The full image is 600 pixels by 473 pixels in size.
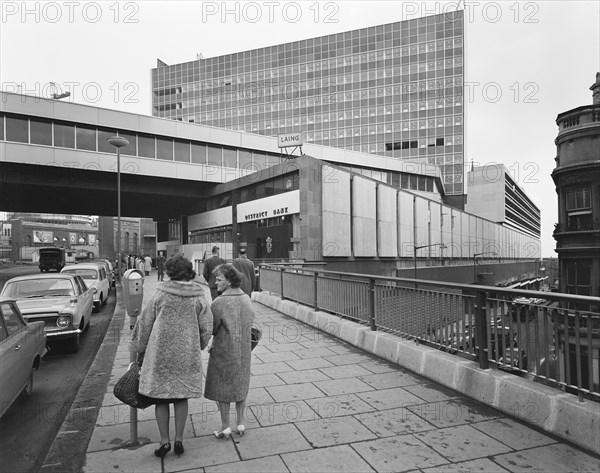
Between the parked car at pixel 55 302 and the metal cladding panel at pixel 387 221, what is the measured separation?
21348 millimetres

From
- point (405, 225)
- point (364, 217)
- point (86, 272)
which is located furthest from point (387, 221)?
point (86, 272)

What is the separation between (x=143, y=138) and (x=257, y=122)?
61.3m

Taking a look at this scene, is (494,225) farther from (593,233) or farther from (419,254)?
(593,233)

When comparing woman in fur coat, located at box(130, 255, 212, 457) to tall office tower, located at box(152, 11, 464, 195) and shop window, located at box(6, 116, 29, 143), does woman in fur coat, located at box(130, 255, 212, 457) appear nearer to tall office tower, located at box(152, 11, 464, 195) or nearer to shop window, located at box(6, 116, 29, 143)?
shop window, located at box(6, 116, 29, 143)

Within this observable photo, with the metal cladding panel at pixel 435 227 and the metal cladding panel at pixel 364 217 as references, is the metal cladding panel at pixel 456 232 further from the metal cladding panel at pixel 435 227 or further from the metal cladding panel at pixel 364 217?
the metal cladding panel at pixel 364 217

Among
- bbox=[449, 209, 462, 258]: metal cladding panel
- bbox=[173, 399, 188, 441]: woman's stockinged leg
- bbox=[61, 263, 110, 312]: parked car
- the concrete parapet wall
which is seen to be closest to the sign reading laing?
bbox=[61, 263, 110, 312]: parked car

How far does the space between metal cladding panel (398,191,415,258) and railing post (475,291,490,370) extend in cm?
2767

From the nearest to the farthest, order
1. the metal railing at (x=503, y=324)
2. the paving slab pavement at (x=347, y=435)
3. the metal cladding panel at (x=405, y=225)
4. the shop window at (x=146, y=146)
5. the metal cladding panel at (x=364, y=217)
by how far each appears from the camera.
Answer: the paving slab pavement at (x=347, y=435) < the metal railing at (x=503, y=324) < the metal cladding panel at (x=364, y=217) < the metal cladding panel at (x=405, y=225) < the shop window at (x=146, y=146)

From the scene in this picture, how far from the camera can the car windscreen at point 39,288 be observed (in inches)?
372

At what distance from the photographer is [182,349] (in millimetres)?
3551

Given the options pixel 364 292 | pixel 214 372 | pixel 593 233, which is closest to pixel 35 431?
pixel 214 372

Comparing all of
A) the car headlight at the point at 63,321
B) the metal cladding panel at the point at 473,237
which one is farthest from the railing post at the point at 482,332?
the metal cladding panel at the point at 473,237

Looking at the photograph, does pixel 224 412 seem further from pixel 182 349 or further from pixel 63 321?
pixel 63 321

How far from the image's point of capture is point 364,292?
7957 mm
